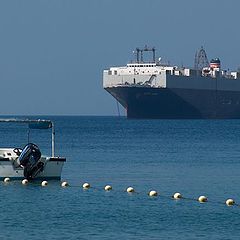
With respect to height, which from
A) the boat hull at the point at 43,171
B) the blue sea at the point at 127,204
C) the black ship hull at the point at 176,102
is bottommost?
the blue sea at the point at 127,204

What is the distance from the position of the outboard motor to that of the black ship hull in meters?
108

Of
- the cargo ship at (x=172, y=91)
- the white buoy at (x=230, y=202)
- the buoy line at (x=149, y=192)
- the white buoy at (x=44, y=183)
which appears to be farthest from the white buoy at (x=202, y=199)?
the cargo ship at (x=172, y=91)

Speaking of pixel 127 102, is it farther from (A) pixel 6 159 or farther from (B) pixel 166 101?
(A) pixel 6 159

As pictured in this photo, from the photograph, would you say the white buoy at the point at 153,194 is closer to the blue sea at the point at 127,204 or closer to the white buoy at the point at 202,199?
the blue sea at the point at 127,204

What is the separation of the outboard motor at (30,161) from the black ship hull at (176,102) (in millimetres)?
107930

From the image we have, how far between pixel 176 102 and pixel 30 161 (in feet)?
381

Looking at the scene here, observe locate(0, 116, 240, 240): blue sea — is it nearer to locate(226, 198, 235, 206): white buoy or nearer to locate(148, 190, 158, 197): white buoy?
locate(148, 190, 158, 197): white buoy

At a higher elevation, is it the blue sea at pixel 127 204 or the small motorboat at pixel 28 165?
the small motorboat at pixel 28 165

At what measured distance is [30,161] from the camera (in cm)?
3812

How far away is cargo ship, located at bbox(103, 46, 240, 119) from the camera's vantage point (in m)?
149

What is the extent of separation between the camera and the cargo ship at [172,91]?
489 feet

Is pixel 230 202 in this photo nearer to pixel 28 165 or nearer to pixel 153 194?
pixel 153 194

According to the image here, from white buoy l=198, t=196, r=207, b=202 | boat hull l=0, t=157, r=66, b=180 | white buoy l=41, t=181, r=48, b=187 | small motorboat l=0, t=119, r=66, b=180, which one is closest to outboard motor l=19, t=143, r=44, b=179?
small motorboat l=0, t=119, r=66, b=180

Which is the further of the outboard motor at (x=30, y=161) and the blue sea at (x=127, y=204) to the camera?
the outboard motor at (x=30, y=161)
